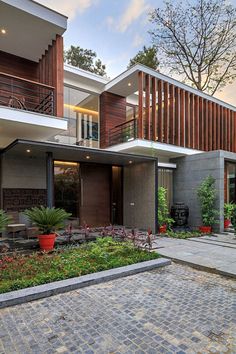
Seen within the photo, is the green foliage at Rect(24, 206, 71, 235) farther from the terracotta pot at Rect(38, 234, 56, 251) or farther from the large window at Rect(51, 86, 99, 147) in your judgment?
the large window at Rect(51, 86, 99, 147)

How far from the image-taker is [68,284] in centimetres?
414

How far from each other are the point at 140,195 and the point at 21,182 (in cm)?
466

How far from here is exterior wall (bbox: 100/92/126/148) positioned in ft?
39.5

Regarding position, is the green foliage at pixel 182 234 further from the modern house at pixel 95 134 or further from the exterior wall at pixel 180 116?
the exterior wall at pixel 180 116

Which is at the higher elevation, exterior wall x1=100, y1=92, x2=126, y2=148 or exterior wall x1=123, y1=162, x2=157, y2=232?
exterior wall x1=100, y1=92, x2=126, y2=148

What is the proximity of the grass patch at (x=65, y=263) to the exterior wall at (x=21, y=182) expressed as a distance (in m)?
3.12

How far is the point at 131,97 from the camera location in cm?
1356

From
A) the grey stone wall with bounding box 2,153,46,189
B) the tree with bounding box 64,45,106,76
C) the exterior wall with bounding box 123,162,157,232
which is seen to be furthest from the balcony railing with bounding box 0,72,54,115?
the tree with bounding box 64,45,106,76

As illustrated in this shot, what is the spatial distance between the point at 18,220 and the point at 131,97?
901 centimetres

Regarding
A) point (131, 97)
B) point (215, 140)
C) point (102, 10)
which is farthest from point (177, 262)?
point (102, 10)

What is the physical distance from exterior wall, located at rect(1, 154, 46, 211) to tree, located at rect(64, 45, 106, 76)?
1503cm

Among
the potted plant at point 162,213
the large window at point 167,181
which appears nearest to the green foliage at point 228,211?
the potted plant at point 162,213

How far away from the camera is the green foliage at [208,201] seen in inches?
379

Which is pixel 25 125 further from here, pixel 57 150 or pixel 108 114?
pixel 108 114
